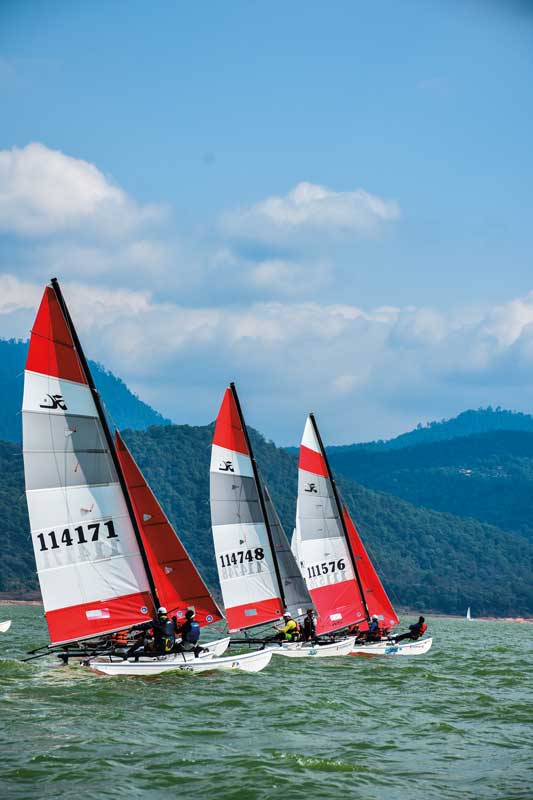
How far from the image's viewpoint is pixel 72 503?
86.5ft

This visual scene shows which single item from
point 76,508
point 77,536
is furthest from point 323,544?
point 76,508

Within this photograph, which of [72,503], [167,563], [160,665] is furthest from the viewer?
[167,563]

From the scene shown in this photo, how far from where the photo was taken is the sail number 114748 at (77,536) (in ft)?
86.0

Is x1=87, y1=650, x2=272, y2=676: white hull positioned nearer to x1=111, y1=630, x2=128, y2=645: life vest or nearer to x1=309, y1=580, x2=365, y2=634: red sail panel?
x1=111, y1=630, x2=128, y2=645: life vest

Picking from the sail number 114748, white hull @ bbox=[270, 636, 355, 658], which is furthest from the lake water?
white hull @ bbox=[270, 636, 355, 658]

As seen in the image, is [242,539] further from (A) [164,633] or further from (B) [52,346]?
(B) [52,346]

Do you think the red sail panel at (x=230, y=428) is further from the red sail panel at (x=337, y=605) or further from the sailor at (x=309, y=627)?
the red sail panel at (x=337, y=605)

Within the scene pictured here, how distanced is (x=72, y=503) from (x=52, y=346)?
12.3 ft

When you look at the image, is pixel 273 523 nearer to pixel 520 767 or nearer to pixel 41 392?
pixel 41 392

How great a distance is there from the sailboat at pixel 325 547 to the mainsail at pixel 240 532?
2.88 m

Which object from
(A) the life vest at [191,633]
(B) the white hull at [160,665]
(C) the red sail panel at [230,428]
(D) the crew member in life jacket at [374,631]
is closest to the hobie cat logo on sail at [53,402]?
(B) the white hull at [160,665]

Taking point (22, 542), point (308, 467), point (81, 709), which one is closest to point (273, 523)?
point (308, 467)

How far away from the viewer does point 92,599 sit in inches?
1044

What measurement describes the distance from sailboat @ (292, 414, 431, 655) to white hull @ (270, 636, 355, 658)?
2.27m
